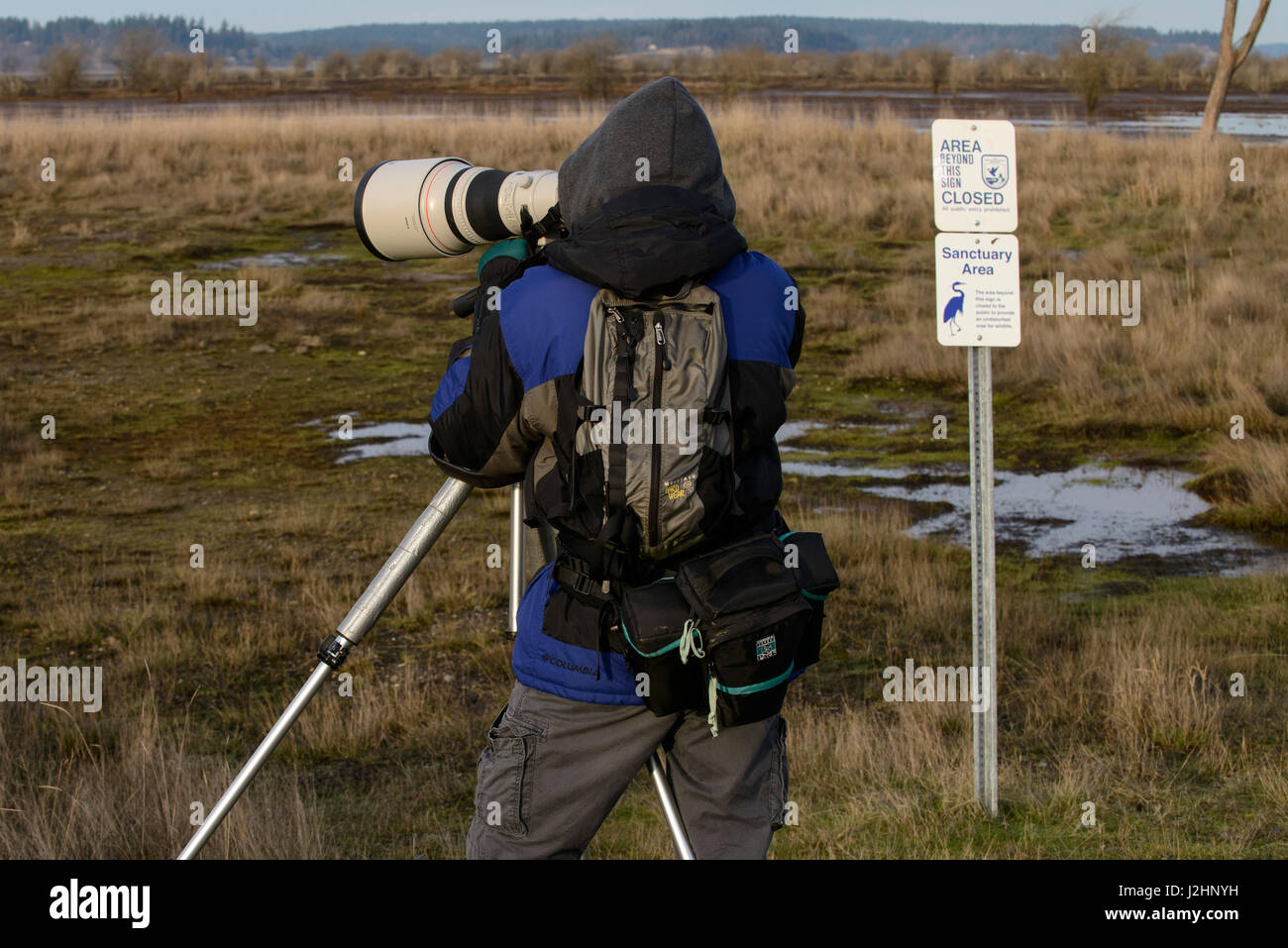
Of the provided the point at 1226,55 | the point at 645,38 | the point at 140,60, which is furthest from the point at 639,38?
the point at 1226,55

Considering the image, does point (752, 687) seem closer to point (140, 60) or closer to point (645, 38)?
point (140, 60)

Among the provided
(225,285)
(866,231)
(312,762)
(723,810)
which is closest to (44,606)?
(312,762)

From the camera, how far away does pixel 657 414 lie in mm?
1993

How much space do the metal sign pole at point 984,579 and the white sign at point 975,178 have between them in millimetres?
358

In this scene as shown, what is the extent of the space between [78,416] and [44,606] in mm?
4053

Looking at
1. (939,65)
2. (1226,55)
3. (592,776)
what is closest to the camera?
(592,776)

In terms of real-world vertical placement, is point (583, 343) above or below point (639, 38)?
below

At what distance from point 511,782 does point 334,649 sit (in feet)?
1.68

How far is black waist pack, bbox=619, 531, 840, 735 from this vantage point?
2092 millimetres

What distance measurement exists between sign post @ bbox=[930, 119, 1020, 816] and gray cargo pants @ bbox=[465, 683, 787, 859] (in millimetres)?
1452

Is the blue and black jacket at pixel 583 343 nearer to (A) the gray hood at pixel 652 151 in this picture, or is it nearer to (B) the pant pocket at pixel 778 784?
(A) the gray hood at pixel 652 151

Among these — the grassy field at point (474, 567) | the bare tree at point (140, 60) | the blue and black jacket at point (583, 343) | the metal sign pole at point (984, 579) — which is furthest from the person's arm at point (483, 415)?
the bare tree at point (140, 60)

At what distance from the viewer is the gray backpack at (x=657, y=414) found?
1995 millimetres
